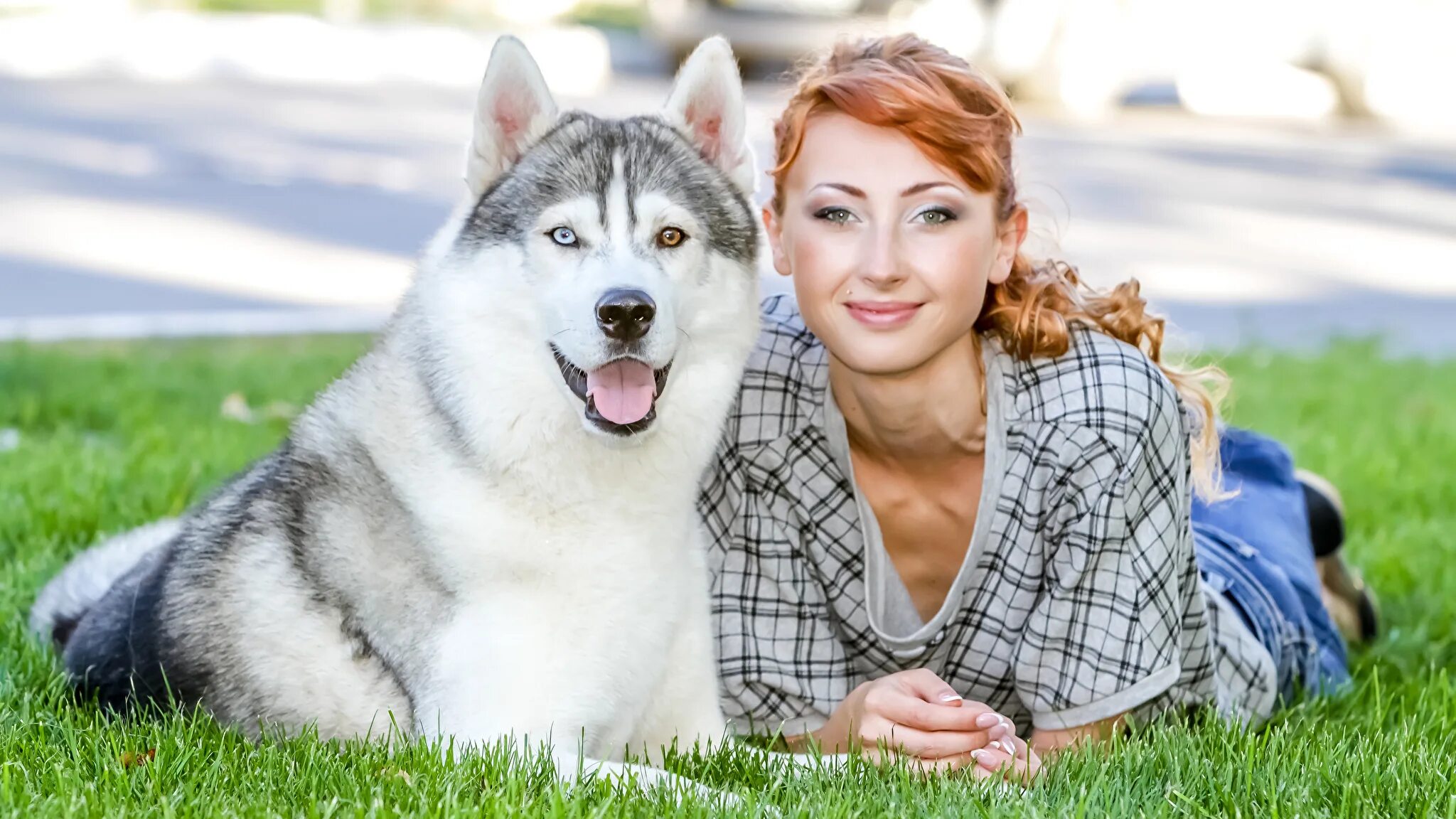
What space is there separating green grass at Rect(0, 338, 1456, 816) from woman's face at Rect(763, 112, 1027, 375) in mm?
906

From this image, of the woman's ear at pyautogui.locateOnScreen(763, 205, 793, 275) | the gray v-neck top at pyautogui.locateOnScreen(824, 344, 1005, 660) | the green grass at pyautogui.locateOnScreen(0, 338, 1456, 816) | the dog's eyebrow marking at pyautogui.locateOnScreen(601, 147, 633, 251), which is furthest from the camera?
the woman's ear at pyautogui.locateOnScreen(763, 205, 793, 275)

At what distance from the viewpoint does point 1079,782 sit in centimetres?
302

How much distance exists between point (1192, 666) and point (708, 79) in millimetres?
1715

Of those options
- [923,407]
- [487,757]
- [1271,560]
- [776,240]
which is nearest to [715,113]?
[776,240]

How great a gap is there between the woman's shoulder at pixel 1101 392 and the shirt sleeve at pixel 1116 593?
13 mm

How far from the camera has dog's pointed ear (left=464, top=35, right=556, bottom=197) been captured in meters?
3.23

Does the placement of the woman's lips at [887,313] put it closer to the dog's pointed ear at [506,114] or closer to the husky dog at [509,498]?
the husky dog at [509,498]

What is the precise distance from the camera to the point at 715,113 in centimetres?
347

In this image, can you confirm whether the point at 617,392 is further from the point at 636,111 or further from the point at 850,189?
the point at 636,111

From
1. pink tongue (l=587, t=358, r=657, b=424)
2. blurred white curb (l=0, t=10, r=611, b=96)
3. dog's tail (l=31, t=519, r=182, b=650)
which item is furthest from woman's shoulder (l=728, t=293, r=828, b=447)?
blurred white curb (l=0, t=10, r=611, b=96)

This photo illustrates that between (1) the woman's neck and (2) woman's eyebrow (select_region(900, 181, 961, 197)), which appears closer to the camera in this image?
(2) woman's eyebrow (select_region(900, 181, 961, 197))

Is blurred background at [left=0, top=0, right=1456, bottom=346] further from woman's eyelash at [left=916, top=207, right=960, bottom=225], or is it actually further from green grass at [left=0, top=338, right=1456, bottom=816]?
green grass at [left=0, top=338, right=1456, bottom=816]

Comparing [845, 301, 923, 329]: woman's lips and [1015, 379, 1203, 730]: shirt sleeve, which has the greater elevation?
[845, 301, 923, 329]: woman's lips

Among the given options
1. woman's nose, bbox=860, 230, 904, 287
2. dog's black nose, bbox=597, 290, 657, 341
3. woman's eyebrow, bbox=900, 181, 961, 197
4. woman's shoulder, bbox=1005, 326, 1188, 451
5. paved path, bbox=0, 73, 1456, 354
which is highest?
woman's eyebrow, bbox=900, 181, 961, 197
